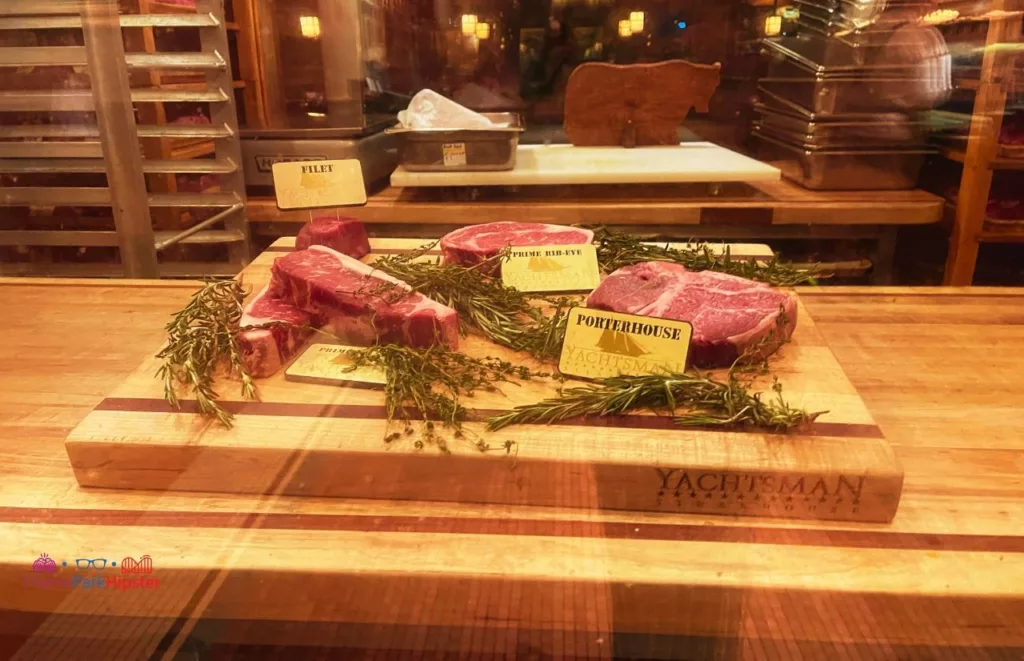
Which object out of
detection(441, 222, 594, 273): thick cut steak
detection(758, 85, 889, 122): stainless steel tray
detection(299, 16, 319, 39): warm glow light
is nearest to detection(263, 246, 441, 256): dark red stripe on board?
detection(441, 222, 594, 273): thick cut steak

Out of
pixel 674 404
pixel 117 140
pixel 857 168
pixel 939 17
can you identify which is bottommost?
pixel 674 404

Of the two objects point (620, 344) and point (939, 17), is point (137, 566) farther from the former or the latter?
point (939, 17)

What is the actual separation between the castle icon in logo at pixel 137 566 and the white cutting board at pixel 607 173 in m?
1.17

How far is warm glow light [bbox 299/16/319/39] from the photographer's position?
63.5 inches

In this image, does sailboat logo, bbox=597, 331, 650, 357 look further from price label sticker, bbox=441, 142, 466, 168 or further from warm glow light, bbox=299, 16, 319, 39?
warm glow light, bbox=299, 16, 319, 39

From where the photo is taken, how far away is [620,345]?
0.96 meters

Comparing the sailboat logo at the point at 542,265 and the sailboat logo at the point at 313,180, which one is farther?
the sailboat logo at the point at 313,180

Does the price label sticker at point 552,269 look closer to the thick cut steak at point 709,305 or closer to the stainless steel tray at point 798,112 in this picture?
the thick cut steak at point 709,305

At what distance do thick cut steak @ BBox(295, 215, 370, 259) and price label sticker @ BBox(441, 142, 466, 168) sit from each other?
1.09 feet

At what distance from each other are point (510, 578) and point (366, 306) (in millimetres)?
477

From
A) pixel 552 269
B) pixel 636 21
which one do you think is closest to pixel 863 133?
pixel 636 21

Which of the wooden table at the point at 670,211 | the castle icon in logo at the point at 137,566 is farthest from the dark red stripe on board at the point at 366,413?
the wooden table at the point at 670,211

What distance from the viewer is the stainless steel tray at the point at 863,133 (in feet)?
5.75

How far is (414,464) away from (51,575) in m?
0.40
